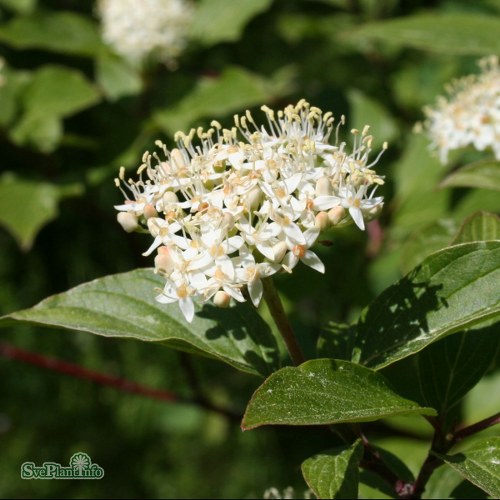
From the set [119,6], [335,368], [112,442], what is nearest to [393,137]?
[119,6]

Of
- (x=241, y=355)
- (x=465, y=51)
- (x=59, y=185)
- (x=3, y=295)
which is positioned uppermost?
(x=465, y=51)

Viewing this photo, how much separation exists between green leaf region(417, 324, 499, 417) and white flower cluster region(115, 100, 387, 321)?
252mm

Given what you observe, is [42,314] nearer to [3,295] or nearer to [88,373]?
[88,373]

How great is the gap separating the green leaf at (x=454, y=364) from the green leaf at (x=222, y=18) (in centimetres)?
153

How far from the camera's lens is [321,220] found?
109 centimetres

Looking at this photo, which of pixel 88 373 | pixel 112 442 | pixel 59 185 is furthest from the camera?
pixel 112 442

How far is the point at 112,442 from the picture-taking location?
3.05m

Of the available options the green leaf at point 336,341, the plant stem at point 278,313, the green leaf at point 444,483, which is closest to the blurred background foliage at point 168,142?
the green leaf at point 444,483

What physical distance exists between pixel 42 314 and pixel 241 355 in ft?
1.00

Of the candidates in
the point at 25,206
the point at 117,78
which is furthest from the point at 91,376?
the point at 117,78

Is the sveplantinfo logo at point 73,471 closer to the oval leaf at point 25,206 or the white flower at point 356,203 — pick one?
the oval leaf at point 25,206

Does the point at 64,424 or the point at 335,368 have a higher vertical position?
the point at 335,368

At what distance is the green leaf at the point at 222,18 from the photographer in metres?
2.49

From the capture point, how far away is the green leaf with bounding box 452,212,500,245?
1253 millimetres
